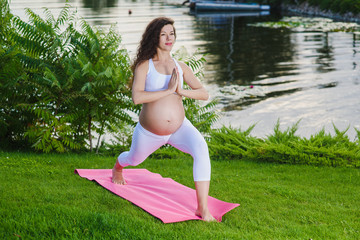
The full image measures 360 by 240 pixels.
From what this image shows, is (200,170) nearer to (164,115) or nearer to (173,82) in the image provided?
(164,115)

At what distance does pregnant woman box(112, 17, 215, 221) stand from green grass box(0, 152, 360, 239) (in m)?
0.65

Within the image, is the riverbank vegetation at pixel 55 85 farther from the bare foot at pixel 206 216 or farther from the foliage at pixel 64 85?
the bare foot at pixel 206 216

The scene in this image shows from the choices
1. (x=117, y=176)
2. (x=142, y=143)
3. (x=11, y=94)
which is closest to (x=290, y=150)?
(x=117, y=176)

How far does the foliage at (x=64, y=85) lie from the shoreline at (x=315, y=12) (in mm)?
42408

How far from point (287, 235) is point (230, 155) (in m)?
4.15

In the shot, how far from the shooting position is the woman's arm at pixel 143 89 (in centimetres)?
498

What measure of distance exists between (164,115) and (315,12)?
54.1 m

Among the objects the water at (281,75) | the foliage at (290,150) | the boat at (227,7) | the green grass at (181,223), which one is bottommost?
the water at (281,75)

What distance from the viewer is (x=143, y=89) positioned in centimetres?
510

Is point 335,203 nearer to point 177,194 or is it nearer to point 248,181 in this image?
point 248,181

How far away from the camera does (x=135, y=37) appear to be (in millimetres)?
37031

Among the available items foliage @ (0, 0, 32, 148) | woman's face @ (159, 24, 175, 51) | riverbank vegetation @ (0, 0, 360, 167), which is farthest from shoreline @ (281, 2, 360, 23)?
woman's face @ (159, 24, 175, 51)

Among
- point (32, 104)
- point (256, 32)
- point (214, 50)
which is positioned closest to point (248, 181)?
point (32, 104)

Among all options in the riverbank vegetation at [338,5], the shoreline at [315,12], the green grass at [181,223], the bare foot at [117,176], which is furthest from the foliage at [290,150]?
the shoreline at [315,12]
